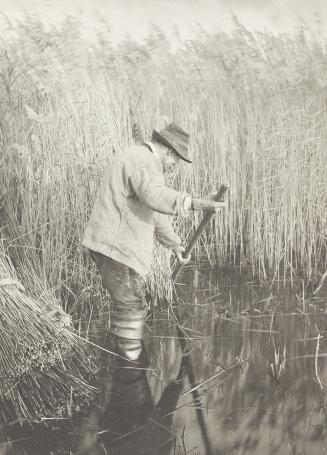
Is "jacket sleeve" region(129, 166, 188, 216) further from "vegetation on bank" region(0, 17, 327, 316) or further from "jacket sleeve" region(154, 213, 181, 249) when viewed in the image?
"vegetation on bank" region(0, 17, 327, 316)

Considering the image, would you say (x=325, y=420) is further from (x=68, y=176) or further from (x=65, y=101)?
(x=65, y=101)

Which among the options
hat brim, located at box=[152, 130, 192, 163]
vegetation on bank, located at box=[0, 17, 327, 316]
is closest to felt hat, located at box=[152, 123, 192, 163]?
hat brim, located at box=[152, 130, 192, 163]

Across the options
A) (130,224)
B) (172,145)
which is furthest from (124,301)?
(172,145)

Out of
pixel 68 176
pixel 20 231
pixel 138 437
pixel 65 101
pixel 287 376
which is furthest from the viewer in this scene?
pixel 65 101

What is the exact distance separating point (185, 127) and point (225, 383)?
1.73 meters

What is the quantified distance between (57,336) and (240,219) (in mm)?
1588

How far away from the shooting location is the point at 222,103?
11.0ft

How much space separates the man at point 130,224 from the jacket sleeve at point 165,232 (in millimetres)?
151

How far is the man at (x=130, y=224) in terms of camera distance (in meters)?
2.14

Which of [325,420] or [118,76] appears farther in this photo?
[118,76]

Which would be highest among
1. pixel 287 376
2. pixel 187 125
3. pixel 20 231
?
pixel 187 125

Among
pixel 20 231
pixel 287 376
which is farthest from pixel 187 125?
pixel 287 376

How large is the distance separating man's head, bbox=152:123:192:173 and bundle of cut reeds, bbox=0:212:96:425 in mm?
679

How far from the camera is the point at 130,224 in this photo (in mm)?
2232
